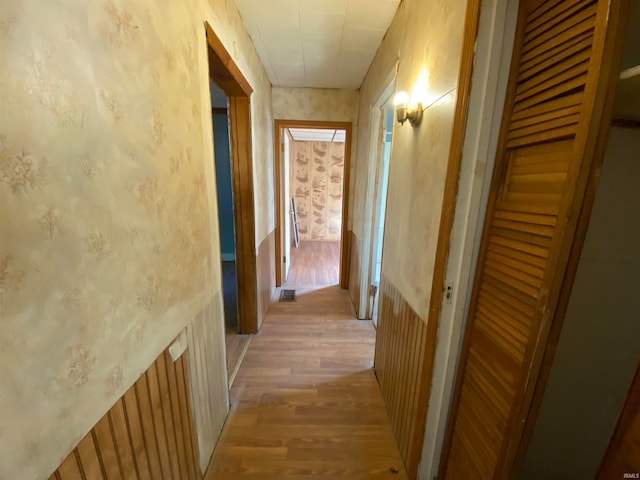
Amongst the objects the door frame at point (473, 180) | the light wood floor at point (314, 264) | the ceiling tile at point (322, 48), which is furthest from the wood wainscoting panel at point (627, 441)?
the light wood floor at point (314, 264)

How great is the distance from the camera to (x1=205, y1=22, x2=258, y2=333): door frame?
1834 mm

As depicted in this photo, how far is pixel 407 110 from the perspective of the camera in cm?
133

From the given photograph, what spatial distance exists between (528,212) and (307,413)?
65.4 inches

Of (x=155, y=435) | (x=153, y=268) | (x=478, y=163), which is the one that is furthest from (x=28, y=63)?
(x=478, y=163)

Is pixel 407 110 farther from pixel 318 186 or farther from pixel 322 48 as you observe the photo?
pixel 318 186

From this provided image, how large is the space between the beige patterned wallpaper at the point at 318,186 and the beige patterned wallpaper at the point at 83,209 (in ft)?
16.3

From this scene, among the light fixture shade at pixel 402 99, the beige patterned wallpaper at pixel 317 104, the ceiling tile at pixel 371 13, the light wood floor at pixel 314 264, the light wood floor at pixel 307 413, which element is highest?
the ceiling tile at pixel 371 13

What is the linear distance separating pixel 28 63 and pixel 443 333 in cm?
139

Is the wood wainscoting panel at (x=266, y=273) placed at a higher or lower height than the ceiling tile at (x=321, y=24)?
lower

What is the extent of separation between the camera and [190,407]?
3.68ft

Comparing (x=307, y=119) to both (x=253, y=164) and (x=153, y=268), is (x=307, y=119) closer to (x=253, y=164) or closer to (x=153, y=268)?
(x=253, y=164)

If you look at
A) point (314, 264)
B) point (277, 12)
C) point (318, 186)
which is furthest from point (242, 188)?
point (318, 186)

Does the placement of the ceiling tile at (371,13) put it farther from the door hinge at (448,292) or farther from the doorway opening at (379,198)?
the door hinge at (448,292)

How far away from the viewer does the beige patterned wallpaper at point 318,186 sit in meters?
5.90
